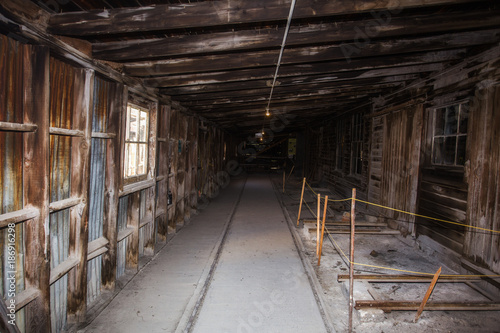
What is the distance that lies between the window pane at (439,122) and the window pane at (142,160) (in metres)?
6.36

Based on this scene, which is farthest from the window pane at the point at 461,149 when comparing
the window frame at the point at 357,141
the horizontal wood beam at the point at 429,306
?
A: the window frame at the point at 357,141

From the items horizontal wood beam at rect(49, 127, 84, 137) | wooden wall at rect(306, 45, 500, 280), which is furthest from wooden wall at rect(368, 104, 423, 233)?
horizontal wood beam at rect(49, 127, 84, 137)

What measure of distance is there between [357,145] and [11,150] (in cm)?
1012

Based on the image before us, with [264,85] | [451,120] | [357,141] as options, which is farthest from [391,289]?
[357,141]

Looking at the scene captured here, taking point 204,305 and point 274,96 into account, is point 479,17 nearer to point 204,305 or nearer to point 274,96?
point 274,96

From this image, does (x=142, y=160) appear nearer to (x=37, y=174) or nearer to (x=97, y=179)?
(x=97, y=179)

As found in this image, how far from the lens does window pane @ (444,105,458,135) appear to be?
504 centimetres

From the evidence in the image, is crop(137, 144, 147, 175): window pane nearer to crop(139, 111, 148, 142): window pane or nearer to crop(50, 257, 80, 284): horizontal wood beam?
crop(139, 111, 148, 142): window pane

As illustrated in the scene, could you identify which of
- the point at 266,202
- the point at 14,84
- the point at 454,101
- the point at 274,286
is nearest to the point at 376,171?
the point at 454,101

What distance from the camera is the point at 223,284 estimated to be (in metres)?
4.34

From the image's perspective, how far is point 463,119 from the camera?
4812 millimetres

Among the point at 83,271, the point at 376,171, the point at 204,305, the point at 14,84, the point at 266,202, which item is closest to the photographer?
the point at 14,84

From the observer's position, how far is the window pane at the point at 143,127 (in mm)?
5242

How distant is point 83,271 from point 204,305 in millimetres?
1729
